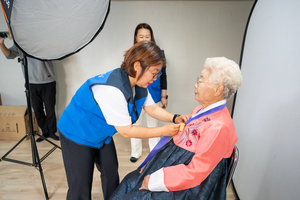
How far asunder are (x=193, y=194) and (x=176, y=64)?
78.8 inches

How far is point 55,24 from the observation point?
105 cm

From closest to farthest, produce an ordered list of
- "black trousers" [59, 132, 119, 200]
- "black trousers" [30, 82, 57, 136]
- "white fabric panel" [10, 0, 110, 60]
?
"white fabric panel" [10, 0, 110, 60] → "black trousers" [59, 132, 119, 200] → "black trousers" [30, 82, 57, 136]

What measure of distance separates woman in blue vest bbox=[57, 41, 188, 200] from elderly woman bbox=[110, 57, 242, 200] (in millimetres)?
140

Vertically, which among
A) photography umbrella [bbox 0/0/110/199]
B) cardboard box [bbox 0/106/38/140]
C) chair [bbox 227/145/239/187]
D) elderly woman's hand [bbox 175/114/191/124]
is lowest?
cardboard box [bbox 0/106/38/140]

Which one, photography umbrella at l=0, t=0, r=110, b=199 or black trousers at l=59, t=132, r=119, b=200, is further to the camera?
black trousers at l=59, t=132, r=119, b=200

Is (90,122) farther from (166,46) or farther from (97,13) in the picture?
(166,46)

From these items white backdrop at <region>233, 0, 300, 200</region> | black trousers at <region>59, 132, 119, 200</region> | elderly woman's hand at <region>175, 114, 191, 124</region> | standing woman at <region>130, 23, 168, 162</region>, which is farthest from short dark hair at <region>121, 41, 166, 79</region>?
standing woman at <region>130, 23, 168, 162</region>

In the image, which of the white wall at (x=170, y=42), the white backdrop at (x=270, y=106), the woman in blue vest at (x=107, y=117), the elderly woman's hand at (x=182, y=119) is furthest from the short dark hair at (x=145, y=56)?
the white wall at (x=170, y=42)

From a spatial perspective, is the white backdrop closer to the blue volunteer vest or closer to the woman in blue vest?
the woman in blue vest

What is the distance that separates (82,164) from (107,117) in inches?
17.4

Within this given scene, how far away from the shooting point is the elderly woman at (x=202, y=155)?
0.84 metres

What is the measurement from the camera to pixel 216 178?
93 centimetres

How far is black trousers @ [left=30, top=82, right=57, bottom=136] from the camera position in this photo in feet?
7.76

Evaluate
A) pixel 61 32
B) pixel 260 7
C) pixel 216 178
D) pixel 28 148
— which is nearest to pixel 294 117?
pixel 216 178
